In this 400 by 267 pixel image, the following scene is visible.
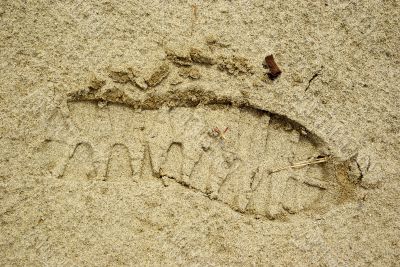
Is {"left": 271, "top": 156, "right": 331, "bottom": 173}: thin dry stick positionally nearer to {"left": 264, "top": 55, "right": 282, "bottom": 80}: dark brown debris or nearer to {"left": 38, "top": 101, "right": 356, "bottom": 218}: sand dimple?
{"left": 38, "top": 101, "right": 356, "bottom": 218}: sand dimple

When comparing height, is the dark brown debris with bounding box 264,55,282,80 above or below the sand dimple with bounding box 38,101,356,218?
above

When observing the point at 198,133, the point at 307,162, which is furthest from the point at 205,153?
the point at 307,162

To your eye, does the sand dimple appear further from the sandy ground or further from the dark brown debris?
the dark brown debris

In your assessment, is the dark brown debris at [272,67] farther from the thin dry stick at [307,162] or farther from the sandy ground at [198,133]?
the thin dry stick at [307,162]

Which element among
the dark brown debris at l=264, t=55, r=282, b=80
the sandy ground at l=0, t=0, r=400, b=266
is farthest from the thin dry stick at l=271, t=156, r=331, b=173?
the dark brown debris at l=264, t=55, r=282, b=80

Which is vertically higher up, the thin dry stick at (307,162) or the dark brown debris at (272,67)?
the dark brown debris at (272,67)

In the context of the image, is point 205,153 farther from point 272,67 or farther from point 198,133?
point 272,67

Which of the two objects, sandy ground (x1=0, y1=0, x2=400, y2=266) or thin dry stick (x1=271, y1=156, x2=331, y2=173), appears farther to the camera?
thin dry stick (x1=271, y1=156, x2=331, y2=173)

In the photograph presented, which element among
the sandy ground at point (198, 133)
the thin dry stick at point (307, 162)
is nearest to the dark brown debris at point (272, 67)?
the sandy ground at point (198, 133)

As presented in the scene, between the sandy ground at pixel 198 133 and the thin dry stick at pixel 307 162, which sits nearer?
the sandy ground at pixel 198 133
